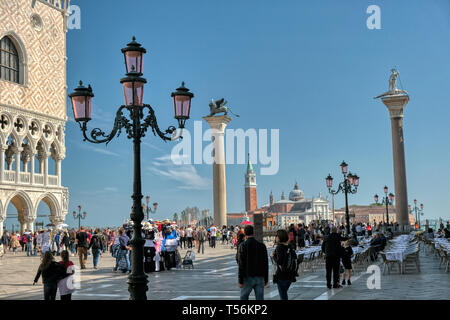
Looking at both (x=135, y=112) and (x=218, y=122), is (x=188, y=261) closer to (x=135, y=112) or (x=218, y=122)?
(x=135, y=112)

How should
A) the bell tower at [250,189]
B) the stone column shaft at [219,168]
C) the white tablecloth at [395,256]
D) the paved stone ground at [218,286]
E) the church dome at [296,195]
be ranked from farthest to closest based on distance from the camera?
1. the church dome at [296,195]
2. the bell tower at [250,189]
3. the stone column shaft at [219,168]
4. the white tablecloth at [395,256]
5. the paved stone ground at [218,286]

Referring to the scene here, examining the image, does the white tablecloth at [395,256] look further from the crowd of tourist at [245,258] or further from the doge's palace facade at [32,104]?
the doge's palace facade at [32,104]

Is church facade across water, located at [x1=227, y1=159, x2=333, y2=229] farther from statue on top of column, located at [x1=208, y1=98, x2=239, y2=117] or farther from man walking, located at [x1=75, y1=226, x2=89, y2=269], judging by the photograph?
man walking, located at [x1=75, y1=226, x2=89, y2=269]

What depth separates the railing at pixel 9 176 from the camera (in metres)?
32.5

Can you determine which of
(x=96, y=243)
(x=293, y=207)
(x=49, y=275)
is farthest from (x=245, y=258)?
(x=293, y=207)

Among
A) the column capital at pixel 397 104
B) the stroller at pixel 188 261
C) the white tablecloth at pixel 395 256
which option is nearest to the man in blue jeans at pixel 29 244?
the stroller at pixel 188 261

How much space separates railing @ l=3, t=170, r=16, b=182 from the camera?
3253 centimetres

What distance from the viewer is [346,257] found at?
423 inches

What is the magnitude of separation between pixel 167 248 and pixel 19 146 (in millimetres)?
20802

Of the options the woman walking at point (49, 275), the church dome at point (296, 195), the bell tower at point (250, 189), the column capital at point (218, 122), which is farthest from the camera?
the church dome at point (296, 195)

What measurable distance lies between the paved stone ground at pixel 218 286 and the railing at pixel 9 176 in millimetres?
18876

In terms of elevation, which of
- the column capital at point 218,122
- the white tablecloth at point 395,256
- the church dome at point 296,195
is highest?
the column capital at point 218,122
